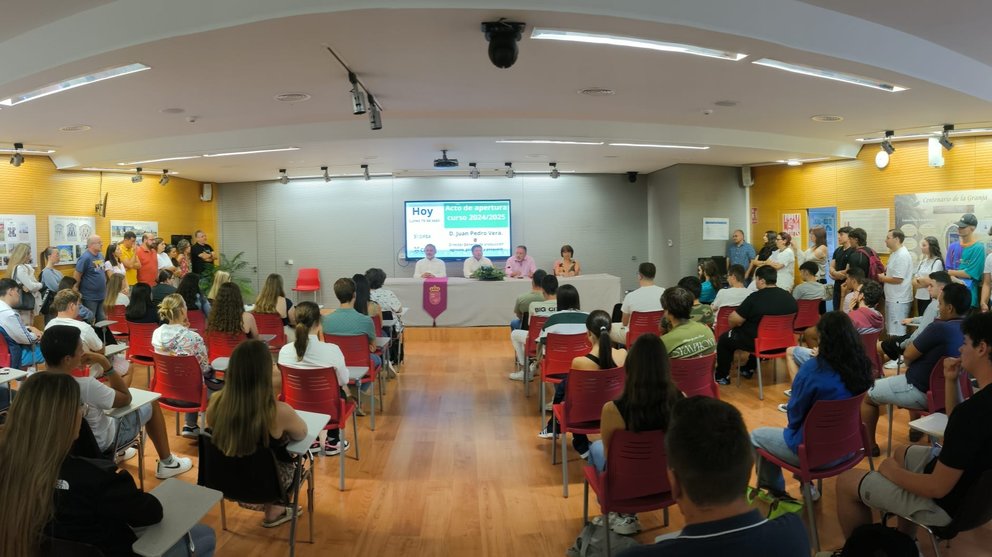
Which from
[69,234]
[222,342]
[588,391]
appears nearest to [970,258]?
[588,391]

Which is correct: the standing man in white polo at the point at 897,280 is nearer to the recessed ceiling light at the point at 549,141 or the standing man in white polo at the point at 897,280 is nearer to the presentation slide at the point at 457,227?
the recessed ceiling light at the point at 549,141

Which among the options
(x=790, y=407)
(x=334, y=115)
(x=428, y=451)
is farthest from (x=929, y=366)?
(x=334, y=115)

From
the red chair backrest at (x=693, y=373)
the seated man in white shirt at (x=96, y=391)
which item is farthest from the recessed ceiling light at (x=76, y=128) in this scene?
the red chair backrest at (x=693, y=373)

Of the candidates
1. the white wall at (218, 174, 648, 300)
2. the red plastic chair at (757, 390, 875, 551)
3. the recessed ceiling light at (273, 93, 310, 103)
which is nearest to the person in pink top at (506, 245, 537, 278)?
the white wall at (218, 174, 648, 300)

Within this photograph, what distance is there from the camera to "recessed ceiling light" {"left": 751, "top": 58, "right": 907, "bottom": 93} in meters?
4.64

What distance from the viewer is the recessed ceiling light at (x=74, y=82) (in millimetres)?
4539

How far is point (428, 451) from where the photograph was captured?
15.5 ft

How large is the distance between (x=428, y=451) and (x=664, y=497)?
7.51 ft

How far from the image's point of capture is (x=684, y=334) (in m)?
4.18

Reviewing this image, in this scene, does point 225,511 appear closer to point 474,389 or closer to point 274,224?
point 474,389

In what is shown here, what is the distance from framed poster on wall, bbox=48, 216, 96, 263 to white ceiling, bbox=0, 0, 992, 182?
3.67ft

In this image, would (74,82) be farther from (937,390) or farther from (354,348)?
(937,390)

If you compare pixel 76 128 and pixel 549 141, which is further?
pixel 549 141

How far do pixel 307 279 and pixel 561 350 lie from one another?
918cm
